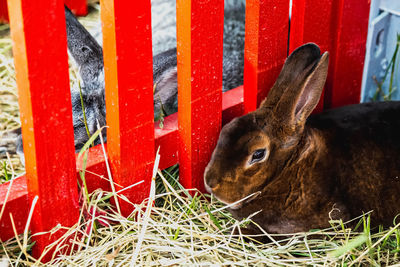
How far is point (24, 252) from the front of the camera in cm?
242

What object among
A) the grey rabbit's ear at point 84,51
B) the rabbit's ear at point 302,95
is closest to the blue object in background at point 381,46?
the rabbit's ear at point 302,95

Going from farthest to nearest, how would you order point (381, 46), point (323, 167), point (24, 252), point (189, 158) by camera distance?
point (381, 46) → point (189, 158) → point (323, 167) → point (24, 252)

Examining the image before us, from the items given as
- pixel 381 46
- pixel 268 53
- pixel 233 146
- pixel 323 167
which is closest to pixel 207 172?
pixel 233 146

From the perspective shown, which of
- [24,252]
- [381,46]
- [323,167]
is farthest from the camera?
[381,46]

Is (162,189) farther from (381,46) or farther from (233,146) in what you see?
(381,46)

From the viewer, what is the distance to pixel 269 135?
262cm

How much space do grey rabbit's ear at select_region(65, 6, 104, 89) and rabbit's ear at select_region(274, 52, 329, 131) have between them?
116 cm

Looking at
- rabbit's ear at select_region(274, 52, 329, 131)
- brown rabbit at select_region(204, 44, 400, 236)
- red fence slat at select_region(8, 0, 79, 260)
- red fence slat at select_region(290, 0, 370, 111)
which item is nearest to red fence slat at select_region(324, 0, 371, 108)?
red fence slat at select_region(290, 0, 370, 111)

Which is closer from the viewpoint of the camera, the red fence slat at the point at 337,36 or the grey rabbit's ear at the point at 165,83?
the red fence slat at the point at 337,36

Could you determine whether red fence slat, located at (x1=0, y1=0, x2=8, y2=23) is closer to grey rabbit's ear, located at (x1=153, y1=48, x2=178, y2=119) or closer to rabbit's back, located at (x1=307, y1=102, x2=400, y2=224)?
grey rabbit's ear, located at (x1=153, y1=48, x2=178, y2=119)

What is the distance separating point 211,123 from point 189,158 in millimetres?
190

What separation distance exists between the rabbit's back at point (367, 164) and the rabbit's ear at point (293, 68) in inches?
8.9

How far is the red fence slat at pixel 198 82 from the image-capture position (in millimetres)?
2629

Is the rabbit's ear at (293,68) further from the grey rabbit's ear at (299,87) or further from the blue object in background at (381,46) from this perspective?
the blue object in background at (381,46)
